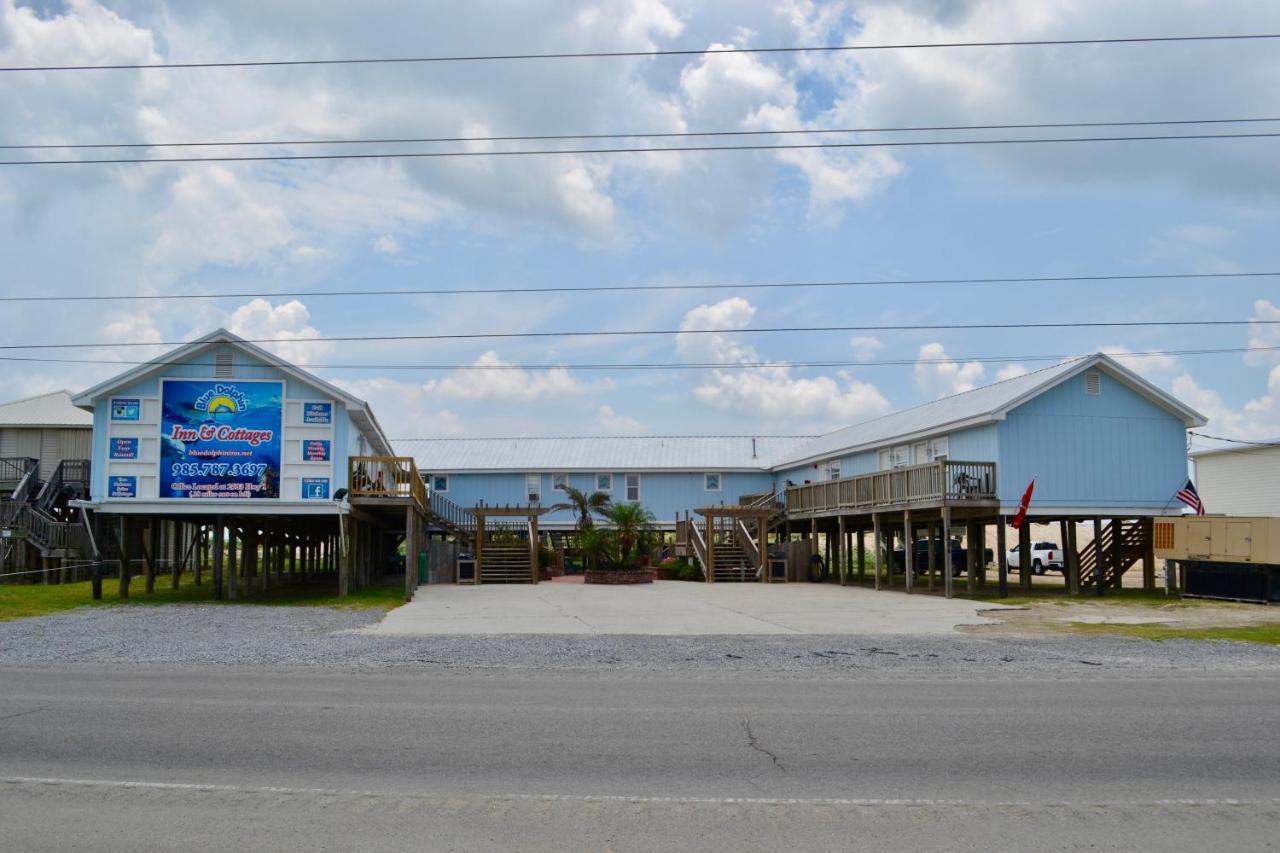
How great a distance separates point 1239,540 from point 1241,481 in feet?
59.0

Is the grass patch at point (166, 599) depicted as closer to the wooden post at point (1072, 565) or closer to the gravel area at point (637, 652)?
the gravel area at point (637, 652)

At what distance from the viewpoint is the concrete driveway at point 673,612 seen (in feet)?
67.5

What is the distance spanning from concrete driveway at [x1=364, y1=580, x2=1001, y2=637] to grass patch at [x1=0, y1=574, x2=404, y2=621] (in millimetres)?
1363

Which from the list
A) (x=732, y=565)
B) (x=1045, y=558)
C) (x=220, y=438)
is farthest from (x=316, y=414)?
(x=1045, y=558)

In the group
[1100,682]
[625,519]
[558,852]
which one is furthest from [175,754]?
[625,519]

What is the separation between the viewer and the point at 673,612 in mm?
25016

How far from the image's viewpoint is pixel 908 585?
112 feet

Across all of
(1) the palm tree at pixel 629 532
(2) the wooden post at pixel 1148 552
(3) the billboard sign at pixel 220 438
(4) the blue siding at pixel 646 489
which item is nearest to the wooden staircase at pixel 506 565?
(1) the palm tree at pixel 629 532

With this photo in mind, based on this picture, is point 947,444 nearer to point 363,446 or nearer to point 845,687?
point 363,446

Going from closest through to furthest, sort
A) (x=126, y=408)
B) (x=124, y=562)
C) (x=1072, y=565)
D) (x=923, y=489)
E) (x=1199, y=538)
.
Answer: (x=126, y=408) → (x=1199, y=538) → (x=124, y=562) → (x=923, y=489) → (x=1072, y=565)

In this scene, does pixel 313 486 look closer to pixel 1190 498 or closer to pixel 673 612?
pixel 673 612

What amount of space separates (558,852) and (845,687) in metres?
6.81

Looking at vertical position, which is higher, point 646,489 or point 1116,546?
point 646,489

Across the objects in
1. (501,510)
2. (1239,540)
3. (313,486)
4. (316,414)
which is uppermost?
(316,414)
